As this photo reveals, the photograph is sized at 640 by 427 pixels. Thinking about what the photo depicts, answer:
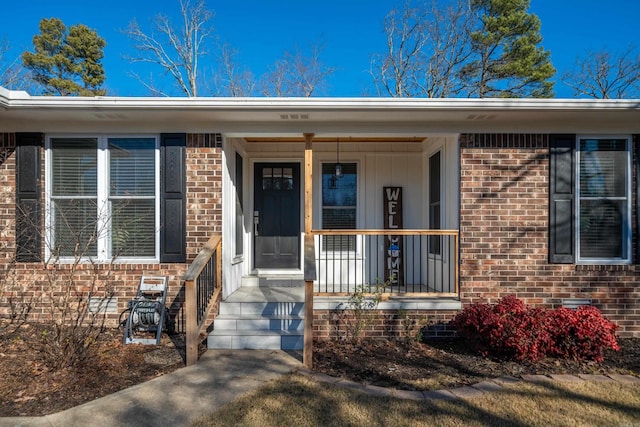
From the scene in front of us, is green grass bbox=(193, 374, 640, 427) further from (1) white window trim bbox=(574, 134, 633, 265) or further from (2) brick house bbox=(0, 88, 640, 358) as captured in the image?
(1) white window trim bbox=(574, 134, 633, 265)

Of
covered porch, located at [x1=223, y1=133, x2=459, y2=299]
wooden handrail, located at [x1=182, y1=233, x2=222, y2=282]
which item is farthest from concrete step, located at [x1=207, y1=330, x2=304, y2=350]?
covered porch, located at [x1=223, y1=133, x2=459, y2=299]

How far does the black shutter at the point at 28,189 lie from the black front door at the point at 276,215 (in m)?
3.05

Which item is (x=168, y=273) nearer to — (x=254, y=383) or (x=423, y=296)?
(x=254, y=383)

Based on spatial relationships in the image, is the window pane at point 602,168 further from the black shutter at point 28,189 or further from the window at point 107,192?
the black shutter at point 28,189

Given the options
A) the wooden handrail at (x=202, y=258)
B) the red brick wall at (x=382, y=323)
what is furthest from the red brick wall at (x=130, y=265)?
the red brick wall at (x=382, y=323)

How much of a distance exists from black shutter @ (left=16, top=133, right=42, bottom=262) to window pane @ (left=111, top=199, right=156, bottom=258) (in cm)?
93

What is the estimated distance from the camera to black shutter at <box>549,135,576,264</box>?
5453 millimetres

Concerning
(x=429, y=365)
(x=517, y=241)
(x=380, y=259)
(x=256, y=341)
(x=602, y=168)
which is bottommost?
(x=429, y=365)

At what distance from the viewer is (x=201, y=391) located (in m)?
3.78

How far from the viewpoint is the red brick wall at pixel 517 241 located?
5.48m

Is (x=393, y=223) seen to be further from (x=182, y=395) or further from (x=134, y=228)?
(x=182, y=395)

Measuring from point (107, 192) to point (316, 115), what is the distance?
288cm

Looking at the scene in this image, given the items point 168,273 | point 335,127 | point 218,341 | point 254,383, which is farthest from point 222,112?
point 254,383

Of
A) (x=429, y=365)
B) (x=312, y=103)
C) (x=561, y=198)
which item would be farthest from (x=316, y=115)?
(x=561, y=198)
